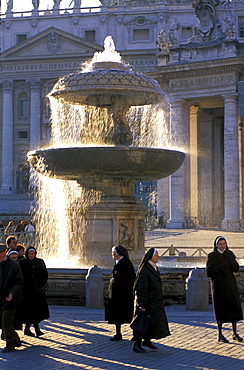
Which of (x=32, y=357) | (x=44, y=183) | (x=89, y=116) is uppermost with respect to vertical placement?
(x=89, y=116)

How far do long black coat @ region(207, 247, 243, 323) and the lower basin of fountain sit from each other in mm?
4353

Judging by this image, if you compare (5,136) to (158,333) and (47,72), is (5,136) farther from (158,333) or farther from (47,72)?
(158,333)

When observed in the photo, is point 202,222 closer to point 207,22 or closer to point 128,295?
point 207,22

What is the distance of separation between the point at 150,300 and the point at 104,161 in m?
5.25

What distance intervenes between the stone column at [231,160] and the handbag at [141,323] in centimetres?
2981

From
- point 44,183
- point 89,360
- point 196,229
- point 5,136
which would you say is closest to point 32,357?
point 89,360

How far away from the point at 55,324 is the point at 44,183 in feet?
27.5

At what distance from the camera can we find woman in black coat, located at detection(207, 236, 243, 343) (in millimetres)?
9805

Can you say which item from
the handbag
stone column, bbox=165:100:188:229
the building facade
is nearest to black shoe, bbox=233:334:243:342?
the handbag

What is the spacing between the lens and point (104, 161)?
14117 mm

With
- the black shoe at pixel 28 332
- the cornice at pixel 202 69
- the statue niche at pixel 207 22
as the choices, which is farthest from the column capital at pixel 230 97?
the black shoe at pixel 28 332

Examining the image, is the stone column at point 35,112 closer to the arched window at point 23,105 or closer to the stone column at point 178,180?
the arched window at point 23,105

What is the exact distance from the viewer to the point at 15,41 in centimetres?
7094

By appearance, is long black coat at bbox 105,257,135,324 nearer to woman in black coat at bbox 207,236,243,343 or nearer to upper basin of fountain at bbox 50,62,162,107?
woman in black coat at bbox 207,236,243,343
